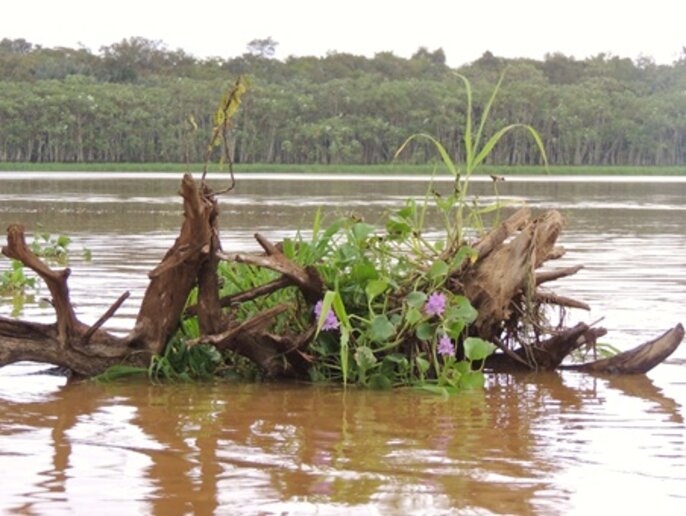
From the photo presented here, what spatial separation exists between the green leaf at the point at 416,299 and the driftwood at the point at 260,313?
0.88 feet

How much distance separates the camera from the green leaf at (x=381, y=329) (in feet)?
19.9

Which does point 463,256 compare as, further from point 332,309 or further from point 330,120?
point 330,120

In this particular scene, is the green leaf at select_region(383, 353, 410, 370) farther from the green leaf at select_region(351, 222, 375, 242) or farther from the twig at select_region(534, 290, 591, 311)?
the twig at select_region(534, 290, 591, 311)

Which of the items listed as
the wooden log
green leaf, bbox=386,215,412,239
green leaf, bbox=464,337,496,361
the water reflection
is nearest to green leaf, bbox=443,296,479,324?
green leaf, bbox=464,337,496,361

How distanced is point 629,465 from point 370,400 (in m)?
1.47

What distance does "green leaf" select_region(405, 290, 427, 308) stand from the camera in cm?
612

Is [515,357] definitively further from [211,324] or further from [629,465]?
[629,465]

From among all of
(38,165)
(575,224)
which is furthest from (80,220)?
(38,165)

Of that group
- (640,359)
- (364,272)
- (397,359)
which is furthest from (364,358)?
(640,359)

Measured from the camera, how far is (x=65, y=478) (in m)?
4.56

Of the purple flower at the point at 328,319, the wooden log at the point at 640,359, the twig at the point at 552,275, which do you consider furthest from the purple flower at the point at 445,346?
the wooden log at the point at 640,359

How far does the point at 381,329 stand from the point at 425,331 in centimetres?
20

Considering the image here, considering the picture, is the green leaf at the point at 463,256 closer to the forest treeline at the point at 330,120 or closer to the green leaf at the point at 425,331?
the green leaf at the point at 425,331

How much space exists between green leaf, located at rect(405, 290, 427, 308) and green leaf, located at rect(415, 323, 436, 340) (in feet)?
0.29
